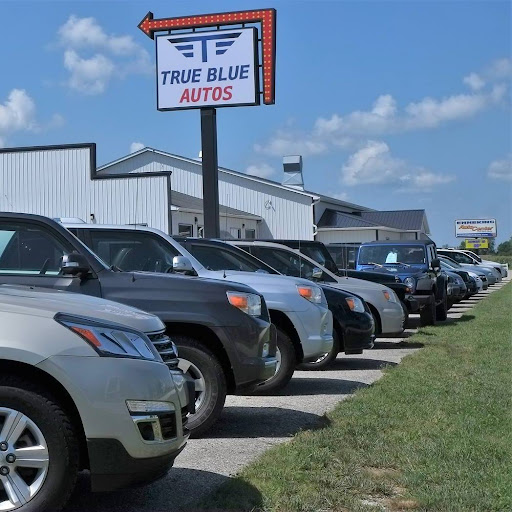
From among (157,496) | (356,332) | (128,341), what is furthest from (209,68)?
(128,341)

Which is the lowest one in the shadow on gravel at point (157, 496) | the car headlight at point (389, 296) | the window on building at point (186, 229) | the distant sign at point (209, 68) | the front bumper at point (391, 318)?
the shadow on gravel at point (157, 496)

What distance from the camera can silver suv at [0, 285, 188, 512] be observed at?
4.06 meters

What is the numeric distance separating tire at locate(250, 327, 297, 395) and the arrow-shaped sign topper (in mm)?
11122

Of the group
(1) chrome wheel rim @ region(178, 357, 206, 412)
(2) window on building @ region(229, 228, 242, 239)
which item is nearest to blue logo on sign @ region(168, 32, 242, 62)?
(1) chrome wheel rim @ region(178, 357, 206, 412)

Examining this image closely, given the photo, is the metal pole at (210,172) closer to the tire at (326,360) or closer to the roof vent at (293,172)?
the tire at (326,360)

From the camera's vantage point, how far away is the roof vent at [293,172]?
50812mm

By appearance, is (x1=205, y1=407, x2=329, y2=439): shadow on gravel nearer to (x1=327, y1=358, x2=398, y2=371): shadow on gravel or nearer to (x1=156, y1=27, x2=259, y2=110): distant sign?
(x1=327, y1=358, x2=398, y2=371): shadow on gravel

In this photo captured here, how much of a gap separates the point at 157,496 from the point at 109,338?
125cm

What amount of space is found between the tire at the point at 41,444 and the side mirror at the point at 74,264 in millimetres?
1752

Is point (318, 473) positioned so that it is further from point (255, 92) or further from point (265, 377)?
point (255, 92)

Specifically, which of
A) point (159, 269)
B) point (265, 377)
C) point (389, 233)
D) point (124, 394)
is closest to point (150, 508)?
point (124, 394)

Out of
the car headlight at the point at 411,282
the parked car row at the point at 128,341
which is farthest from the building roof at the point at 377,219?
the parked car row at the point at 128,341

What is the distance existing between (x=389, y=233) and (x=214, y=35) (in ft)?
118

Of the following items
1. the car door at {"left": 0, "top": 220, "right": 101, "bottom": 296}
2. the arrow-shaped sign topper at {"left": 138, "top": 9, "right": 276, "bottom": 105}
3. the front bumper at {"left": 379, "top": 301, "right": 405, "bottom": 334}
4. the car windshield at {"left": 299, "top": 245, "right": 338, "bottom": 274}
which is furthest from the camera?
the arrow-shaped sign topper at {"left": 138, "top": 9, "right": 276, "bottom": 105}
